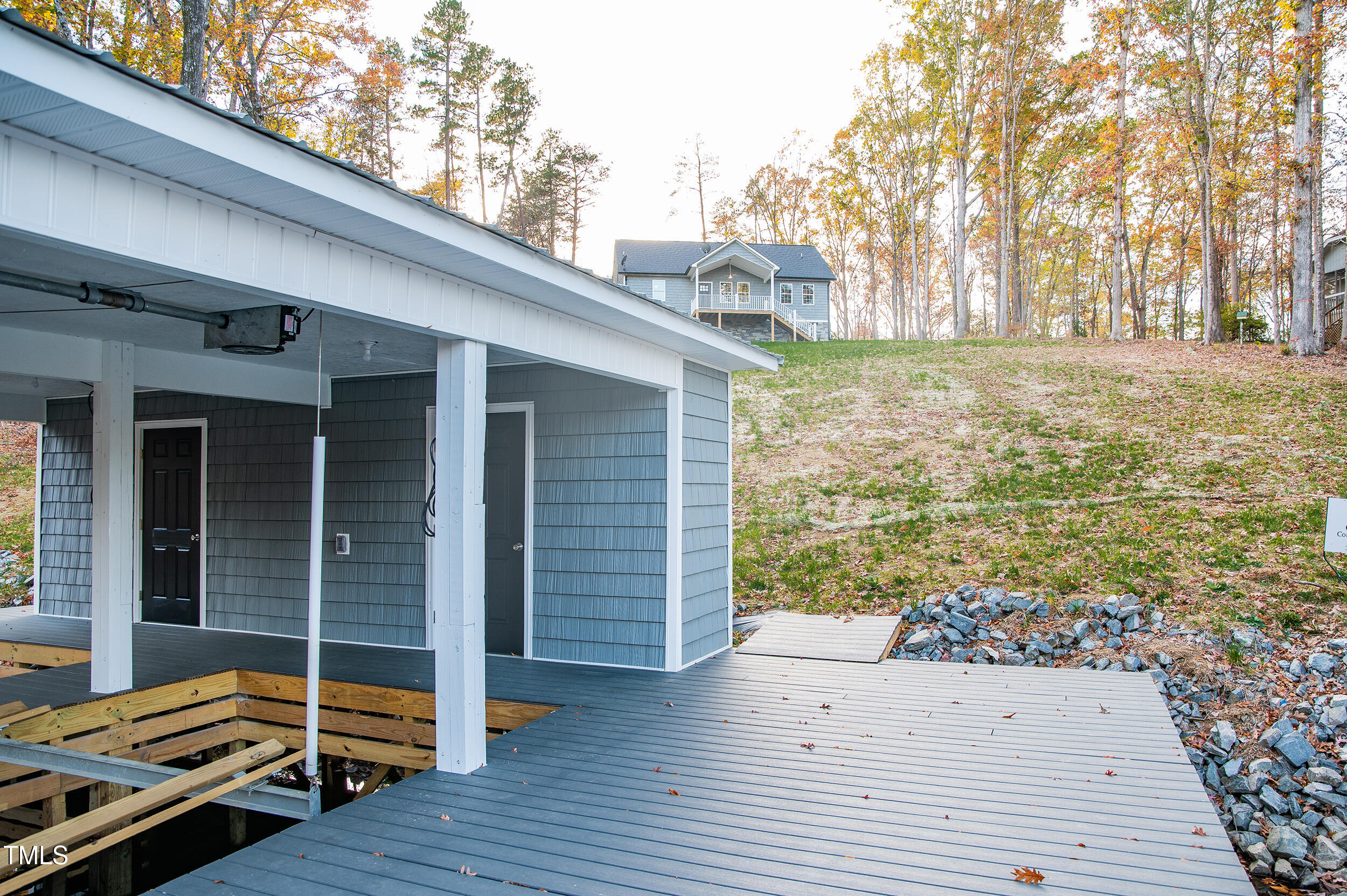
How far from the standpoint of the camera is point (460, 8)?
18844mm

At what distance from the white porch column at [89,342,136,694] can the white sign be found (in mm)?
7876

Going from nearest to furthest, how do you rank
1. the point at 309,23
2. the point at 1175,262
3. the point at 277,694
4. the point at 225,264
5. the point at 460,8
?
the point at 225,264 < the point at 277,694 < the point at 309,23 < the point at 460,8 < the point at 1175,262

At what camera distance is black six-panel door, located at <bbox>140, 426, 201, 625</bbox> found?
23.2 ft

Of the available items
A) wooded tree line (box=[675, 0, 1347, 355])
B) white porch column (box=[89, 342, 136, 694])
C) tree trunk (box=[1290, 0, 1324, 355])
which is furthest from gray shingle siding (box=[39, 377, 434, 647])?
wooded tree line (box=[675, 0, 1347, 355])

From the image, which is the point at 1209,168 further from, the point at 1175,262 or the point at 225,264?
the point at 225,264

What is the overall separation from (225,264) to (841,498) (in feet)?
31.3

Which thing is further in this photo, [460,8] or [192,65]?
[460,8]

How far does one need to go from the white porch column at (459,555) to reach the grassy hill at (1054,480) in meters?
5.14

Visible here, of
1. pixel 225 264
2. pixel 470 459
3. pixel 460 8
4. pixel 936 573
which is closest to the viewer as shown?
pixel 225 264

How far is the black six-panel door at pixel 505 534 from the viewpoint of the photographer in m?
5.91

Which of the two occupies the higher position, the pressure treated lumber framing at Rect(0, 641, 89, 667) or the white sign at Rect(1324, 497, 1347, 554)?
the white sign at Rect(1324, 497, 1347, 554)

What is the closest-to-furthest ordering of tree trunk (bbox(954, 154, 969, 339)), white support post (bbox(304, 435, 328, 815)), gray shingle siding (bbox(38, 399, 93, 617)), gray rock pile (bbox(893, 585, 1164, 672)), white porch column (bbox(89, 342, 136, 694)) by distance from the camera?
white support post (bbox(304, 435, 328, 815)) < white porch column (bbox(89, 342, 136, 694)) < gray rock pile (bbox(893, 585, 1164, 672)) < gray shingle siding (bbox(38, 399, 93, 617)) < tree trunk (bbox(954, 154, 969, 339))

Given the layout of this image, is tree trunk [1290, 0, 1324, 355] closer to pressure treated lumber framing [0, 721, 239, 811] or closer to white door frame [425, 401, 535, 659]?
white door frame [425, 401, 535, 659]

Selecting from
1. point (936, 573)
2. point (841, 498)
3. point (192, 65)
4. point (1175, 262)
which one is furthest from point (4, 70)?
point (1175, 262)
